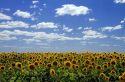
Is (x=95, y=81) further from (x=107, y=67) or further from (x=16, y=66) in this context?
(x=16, y=66)

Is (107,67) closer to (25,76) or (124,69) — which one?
(124,69)

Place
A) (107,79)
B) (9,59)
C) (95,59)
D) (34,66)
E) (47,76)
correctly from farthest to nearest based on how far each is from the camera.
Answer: (9,59) < (95,59) < (34,66) < (47,76) < (107,79)

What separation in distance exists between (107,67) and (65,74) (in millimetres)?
3759

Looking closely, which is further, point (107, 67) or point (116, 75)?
point (107, 67)

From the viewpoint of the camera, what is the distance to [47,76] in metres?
18.3

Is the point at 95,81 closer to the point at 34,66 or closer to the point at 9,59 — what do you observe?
the point at 34,66

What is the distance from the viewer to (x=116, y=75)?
18109mm

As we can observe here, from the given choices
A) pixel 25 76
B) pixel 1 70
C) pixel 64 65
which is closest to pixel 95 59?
pixel 64 65

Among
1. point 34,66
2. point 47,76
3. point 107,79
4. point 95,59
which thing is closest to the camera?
Answer: point 107,79

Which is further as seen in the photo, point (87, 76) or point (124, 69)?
point (124, 69)

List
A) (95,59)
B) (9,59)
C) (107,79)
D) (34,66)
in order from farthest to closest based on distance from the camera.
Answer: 1. (9,59)
2. (95,59)
3. (34,66)
4. (107,79)

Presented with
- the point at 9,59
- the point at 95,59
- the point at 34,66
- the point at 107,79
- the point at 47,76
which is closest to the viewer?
the point at 107,79

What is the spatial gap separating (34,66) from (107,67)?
360 centimetres

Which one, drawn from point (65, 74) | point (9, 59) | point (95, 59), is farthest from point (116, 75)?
point (9, 59)
